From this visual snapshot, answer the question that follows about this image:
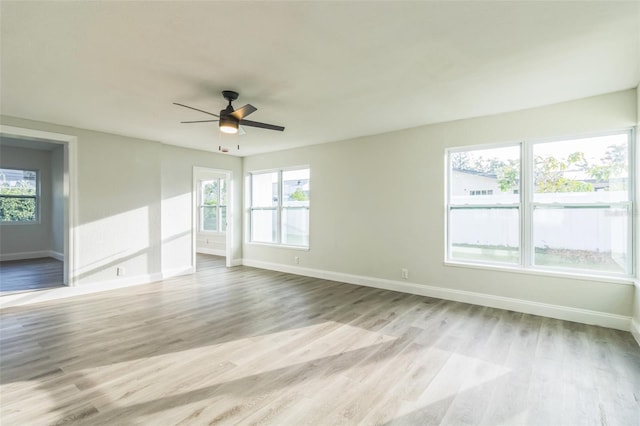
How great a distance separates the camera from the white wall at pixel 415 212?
3.65 meters

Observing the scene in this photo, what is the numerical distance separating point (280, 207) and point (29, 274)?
16.8 ft

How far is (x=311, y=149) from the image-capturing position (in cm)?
629

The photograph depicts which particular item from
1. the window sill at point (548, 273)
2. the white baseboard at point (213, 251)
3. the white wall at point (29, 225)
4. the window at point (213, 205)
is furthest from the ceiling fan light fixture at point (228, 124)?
the white wall at point (29, 225)

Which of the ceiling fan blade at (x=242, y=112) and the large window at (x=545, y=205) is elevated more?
the ceiling fan blade at (x=242, y=112)

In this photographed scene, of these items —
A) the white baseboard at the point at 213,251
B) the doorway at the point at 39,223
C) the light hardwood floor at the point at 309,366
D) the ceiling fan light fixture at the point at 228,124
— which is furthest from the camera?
the white baseboard at the point at 213,251

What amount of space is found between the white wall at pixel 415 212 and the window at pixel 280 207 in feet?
0.90

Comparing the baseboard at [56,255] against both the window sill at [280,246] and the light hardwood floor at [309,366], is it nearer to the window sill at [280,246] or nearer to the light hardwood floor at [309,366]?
the light hardwood floor at [309,366]

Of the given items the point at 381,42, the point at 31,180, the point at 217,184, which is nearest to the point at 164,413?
the point at 381,42

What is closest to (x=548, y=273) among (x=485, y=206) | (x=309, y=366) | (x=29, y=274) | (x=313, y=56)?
(x=485, y=206)

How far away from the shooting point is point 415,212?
493 cm

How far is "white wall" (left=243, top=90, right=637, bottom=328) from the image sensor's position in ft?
12.0

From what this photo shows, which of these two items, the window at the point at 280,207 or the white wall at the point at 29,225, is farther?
the white wall at the point at 29,225

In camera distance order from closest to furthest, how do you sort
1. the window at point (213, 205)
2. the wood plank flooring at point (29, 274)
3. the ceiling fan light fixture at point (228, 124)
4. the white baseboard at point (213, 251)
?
the ceiling fan light fixture at point (228, 124)
the wood plank flooring at point (29, 274)
the white baseboard at point (213, 251)
the window at point (213, 205)

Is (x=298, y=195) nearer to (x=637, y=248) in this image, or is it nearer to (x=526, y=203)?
(x=526, y=203)
